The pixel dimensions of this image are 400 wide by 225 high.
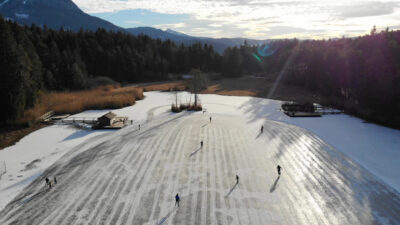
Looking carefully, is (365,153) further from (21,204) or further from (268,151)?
(21,204)

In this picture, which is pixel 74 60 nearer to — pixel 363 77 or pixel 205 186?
pixel 205 186

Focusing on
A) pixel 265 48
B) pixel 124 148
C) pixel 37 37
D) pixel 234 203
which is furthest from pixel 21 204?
pixel 265 48

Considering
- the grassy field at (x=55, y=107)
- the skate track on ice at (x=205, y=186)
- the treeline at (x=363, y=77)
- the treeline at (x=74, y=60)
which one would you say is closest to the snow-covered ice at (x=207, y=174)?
the skate track on ice at (x=205, y=186)

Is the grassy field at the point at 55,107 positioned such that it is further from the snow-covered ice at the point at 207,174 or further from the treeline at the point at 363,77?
the treeline at the point at 363,77

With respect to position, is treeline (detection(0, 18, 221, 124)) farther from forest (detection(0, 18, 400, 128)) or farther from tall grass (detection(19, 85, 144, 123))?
tall grass (detection(19, 85, 144, 123))

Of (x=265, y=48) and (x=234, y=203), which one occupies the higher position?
(x=265, y=48)

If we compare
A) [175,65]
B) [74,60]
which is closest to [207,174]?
[74,60]
